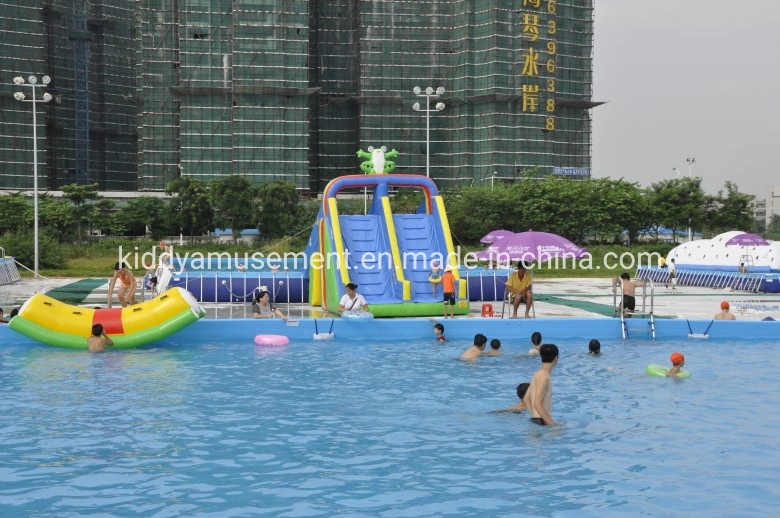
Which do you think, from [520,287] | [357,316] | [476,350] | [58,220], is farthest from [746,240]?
[58,220]

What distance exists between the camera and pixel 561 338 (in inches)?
706

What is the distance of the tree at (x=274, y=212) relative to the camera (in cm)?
5297

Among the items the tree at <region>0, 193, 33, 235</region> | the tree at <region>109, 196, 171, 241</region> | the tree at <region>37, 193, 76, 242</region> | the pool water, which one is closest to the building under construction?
the tree at <region>109, 196, 171, 241</region>

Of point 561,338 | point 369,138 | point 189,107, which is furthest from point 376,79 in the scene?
point 561,338

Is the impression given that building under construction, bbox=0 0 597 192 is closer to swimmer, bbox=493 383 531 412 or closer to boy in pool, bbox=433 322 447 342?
boy in pool, bbox=433 322 447 342

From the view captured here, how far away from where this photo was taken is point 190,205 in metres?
54.9

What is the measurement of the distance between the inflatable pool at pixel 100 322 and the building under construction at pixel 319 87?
202 feet

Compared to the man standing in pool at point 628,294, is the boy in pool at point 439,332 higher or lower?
lower

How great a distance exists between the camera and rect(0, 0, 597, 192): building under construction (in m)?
77.7

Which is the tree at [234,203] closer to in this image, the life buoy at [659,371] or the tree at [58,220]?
the tree at [58,220]

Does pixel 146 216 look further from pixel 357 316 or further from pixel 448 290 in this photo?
pixel 357 316

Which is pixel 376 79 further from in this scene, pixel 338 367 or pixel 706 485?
pixel 706 485

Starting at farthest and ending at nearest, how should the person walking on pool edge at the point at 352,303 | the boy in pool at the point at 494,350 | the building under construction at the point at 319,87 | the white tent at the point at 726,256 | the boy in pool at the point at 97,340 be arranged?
the building under construction at the point at 319,87 → the white tent at the point at 726,256 → the person walking on pool edge at the point at 352,303 → the boy in pool at the point at 97,340 → the boy in pool at the point at 494,350

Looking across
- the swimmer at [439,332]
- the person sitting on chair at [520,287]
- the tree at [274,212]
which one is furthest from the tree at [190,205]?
the swimmer at [439,332]
